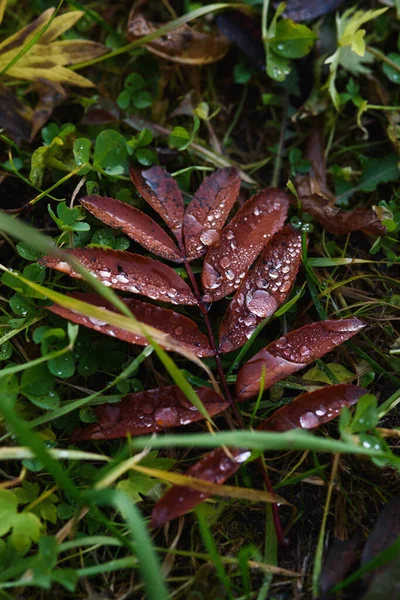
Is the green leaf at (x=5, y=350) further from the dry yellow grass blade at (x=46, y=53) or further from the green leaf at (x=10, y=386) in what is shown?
the dry yellow grass blade at (x=46, y=53)

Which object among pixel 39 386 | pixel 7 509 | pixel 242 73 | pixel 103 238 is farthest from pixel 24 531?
pixel 242 73

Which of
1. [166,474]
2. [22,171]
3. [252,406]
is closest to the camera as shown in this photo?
[166,474]

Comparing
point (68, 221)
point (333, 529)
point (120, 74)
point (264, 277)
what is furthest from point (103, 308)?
point (120, 74)

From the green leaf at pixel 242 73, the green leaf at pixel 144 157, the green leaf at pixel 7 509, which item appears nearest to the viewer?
the green leaf at pixel 7 509

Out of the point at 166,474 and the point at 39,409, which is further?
the point at 39,409

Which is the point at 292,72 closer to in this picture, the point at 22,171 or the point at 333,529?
the point at 22,171

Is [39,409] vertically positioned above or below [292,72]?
below

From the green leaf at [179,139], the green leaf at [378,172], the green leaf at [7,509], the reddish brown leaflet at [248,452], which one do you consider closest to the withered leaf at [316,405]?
the reddish brown leaflet at [248,452]

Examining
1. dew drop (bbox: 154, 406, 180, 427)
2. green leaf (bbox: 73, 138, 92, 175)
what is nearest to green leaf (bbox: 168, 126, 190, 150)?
green leaf (bbox: 73, 138, 92, 175)
